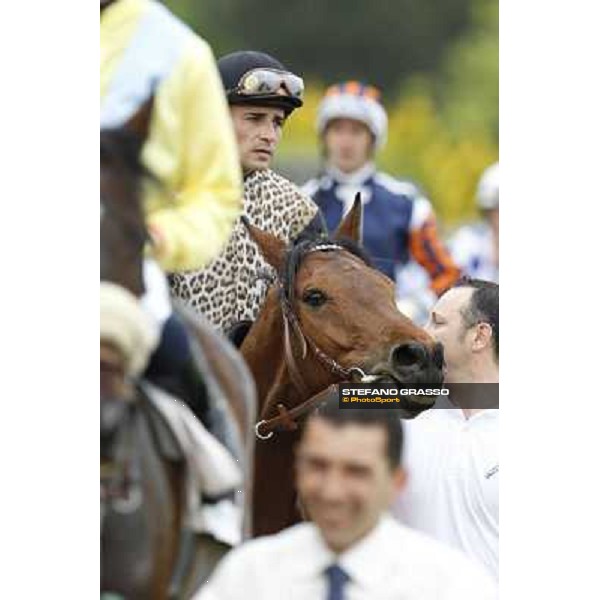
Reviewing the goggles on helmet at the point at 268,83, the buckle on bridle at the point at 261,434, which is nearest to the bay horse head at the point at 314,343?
the buckle on bridle at the point at 261,434

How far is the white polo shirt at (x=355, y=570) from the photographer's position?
5059 millimetres

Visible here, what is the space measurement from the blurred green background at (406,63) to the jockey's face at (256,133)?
40 mm

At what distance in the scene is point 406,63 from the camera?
549 centimetres

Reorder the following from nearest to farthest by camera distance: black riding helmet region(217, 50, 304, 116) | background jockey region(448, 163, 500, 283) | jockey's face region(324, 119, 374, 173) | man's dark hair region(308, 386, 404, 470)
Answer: man's dark hair region(308, 386, 404, 470), black riding helmet region(217, 50, 304, 116), background jockey region(448, 163, 500, 283), jockey's face region(324, 119, 374, 173)

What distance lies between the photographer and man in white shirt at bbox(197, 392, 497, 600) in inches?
199

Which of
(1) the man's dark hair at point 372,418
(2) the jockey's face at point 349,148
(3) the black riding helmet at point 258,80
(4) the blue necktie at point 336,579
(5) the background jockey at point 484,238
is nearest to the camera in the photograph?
(4) the blue necktie at point 336,579

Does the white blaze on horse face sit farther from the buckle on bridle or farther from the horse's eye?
the buckle on bridle

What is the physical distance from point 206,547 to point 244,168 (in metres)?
0.97

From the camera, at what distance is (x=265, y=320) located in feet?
18.0

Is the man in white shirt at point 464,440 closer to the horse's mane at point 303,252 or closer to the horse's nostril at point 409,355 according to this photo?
the horse's nostril at point 409,355

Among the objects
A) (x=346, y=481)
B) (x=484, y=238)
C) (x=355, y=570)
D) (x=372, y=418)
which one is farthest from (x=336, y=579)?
(x=484, y=238)

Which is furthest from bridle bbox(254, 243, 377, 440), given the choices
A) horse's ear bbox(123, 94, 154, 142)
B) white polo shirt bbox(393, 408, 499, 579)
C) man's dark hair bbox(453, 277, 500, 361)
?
horse's ear bbox(123, 94, 154, 142)

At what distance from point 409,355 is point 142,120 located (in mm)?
884
